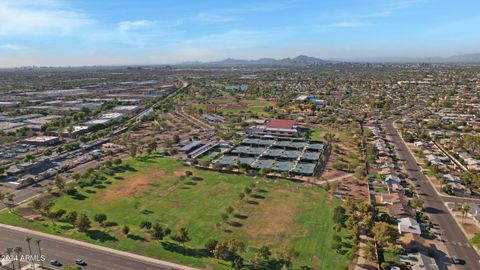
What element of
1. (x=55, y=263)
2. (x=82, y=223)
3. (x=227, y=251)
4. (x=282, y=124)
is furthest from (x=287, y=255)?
(x=282, y=124)

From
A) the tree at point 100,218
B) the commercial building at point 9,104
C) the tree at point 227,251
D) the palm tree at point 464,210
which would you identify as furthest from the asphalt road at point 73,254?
the commercial building at point 9,104

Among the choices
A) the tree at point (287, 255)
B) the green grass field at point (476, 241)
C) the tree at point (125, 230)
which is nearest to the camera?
the tree at point (287, 255)

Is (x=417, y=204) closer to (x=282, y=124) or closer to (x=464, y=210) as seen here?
(x=464, y=210)

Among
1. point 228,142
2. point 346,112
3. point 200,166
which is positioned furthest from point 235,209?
point 346,112

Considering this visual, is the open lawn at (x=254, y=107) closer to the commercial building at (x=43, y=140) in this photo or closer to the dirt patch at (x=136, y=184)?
the commercial building at (x=43, y=140)

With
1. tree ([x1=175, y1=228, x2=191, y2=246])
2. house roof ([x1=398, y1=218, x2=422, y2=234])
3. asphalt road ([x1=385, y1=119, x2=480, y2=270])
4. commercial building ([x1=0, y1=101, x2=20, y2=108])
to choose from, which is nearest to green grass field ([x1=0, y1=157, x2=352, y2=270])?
tree ([x1=175, y1=228, x2=191, y2=246])

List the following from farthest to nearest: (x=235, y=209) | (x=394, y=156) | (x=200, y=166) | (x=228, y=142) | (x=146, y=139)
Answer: (x=146, y=139), (x=228, y=142), (x=394, y=156), (x=200, y=166), (x=235, y=209)

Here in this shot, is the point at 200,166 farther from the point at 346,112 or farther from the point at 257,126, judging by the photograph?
the point at 346,112
